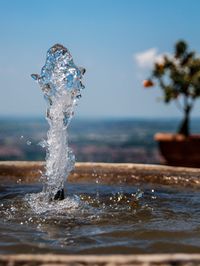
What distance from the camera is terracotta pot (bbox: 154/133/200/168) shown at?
8.20 metres

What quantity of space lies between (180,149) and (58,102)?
478 centimetres

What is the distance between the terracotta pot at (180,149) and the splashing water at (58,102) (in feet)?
14.8

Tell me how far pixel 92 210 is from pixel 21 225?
0.61m

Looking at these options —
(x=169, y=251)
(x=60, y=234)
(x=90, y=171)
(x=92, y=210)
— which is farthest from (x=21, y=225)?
(x=90, y=171)

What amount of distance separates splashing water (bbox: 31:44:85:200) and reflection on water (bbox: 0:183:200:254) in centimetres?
22

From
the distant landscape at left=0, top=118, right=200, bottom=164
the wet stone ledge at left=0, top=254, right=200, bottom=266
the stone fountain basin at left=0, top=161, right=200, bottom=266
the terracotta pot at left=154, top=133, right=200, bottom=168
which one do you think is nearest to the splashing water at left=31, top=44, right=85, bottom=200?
the distant landscape at left=0, top=118, right=200, bottom=164

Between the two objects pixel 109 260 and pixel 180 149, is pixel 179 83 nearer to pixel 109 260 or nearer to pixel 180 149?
pixel 180 149

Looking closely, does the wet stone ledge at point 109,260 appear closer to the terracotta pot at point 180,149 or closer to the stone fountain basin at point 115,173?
the stone fountain basin at point 115,173

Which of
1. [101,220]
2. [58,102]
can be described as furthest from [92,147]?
[101,220]

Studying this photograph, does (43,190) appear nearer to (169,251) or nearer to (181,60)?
(169,251)

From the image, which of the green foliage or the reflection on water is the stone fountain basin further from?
the green foliage

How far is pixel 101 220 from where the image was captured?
3004 mm

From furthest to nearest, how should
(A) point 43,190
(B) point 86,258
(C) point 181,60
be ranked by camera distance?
(C) point 181,60 < (A) point 43,190 < (B) point 86,258

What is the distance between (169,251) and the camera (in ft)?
7.52
